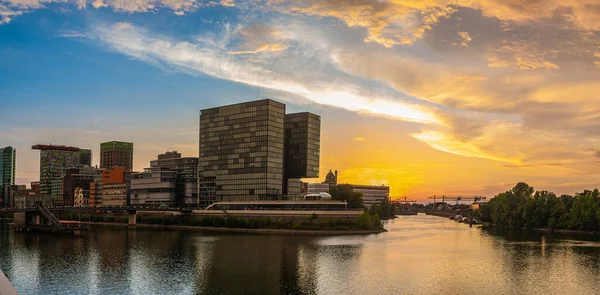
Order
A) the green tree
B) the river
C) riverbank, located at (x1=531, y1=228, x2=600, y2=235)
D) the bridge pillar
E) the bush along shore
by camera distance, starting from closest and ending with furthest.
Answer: the river → the bush along shore → the green tree → riverbank, located at (x1=531, y1=228, x2=600, y2=235) → the bridge pillar

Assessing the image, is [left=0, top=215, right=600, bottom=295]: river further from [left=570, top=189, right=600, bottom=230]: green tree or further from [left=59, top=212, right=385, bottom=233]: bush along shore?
[left=570, top=189, right=600, bottom=230]: green tree

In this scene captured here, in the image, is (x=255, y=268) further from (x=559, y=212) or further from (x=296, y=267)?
(x=559, y=212)

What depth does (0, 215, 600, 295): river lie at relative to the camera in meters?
65.2

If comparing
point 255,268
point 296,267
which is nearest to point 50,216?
point 255,268

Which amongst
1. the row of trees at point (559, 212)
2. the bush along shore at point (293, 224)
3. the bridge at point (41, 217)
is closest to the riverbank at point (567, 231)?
the row of trees at point (559, 212)

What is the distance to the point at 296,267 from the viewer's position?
8025cm

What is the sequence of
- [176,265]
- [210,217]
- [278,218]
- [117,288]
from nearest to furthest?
[117,288] < [176,265] < [278,218] < [210,217]

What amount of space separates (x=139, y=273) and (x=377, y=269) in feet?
123

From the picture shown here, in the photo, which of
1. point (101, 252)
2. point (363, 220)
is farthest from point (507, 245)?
point (101, 252)

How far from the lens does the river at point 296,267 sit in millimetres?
65188

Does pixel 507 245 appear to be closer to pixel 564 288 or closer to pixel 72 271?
pixel 564 288

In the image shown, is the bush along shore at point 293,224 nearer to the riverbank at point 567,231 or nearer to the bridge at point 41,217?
the bridge at point 41,217

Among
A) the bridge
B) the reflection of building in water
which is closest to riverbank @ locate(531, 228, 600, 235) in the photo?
the reflection of building in water

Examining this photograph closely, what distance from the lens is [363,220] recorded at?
16038 cm
